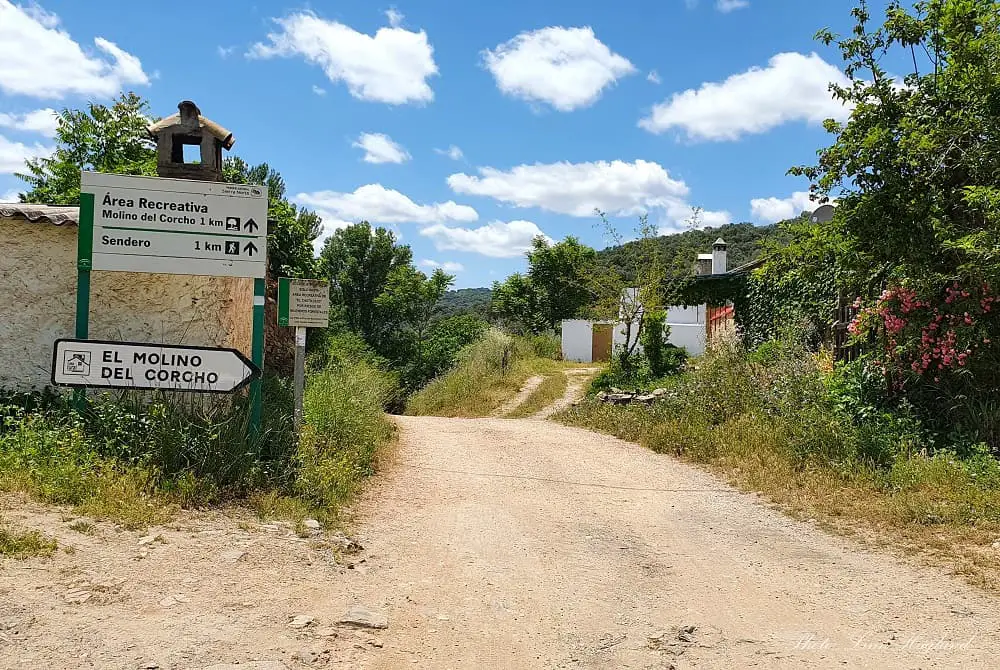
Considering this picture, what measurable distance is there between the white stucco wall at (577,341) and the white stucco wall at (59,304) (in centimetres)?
2552

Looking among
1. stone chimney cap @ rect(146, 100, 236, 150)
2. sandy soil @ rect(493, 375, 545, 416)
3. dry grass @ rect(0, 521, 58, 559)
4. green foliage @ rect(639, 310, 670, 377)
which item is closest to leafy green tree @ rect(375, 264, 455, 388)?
sandy soil @ rect(493, 375, 545, 416)

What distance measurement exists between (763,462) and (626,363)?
34.0ft

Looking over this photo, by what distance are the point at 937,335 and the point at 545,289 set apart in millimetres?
37906

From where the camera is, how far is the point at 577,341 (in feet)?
108

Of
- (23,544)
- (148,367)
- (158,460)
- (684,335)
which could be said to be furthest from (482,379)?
(23,544)

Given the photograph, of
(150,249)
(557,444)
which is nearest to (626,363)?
(557,444)

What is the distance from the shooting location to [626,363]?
63.5 ft

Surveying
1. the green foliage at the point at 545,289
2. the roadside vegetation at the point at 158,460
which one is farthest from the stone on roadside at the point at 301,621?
the green foliage at the point at 545,289

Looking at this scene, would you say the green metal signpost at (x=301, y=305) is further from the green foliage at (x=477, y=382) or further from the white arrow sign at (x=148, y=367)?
the green foliage at (x=477, y=382)

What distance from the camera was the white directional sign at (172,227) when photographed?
23.0 feet

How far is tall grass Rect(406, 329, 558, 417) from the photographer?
73.9 ft

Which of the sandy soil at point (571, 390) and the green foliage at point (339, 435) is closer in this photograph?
the green foliage at point (339, 435)

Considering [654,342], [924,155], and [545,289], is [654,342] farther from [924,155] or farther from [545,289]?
[545,289]

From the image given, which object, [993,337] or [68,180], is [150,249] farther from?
[68,180]
